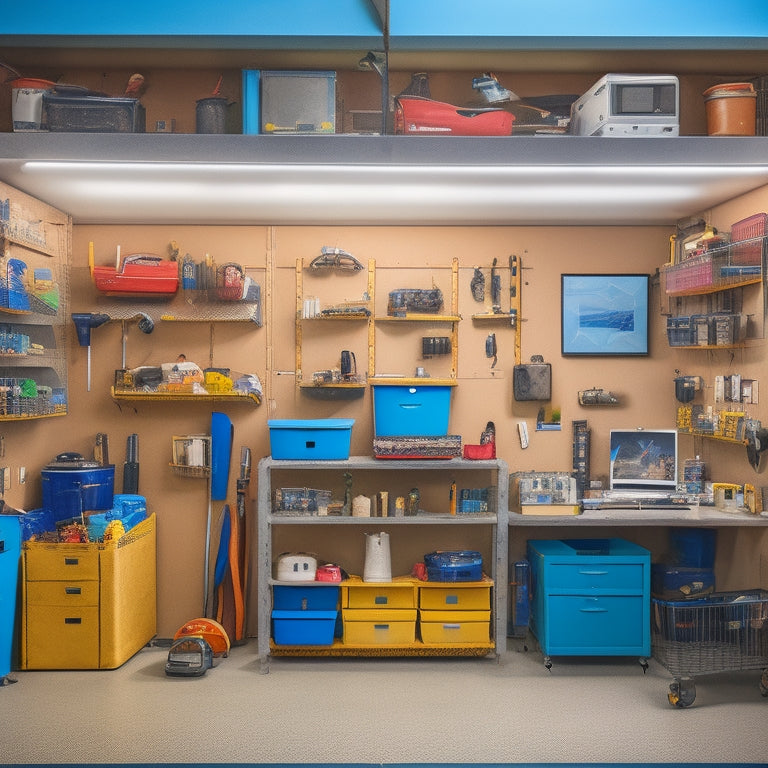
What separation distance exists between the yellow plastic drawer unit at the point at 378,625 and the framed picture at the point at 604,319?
7.15ft

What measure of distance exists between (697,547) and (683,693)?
125 cm

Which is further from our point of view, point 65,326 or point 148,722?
point 65,326

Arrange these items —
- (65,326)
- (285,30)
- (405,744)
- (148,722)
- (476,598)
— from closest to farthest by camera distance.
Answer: (405,744), (148,722), (285,30), (476,598), (65,326)

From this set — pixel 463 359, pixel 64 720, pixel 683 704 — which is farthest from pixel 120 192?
pixel 683 704

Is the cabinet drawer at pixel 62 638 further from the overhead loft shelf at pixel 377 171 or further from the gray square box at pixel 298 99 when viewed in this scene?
the gray square box at pixel 298 99

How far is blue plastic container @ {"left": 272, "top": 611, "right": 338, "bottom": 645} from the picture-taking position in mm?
5004

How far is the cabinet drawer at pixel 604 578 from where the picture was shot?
16.3 ft

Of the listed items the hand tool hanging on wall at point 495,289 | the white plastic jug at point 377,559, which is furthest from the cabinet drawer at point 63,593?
the hand tool hanging on wall at point 495,289

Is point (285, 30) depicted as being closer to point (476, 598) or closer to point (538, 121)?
point (538, 121)

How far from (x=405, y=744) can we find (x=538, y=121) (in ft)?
12.4

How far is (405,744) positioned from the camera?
12.6ft

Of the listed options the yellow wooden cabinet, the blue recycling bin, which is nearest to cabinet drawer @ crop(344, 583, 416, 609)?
the yellow wooden cabinet

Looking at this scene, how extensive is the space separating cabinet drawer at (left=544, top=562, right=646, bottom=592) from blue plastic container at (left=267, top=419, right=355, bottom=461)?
1.57m

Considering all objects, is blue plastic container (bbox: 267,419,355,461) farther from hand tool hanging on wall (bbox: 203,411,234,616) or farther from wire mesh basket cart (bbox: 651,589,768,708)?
wire mesh basket cart (bbox: 651,589,768,708)
